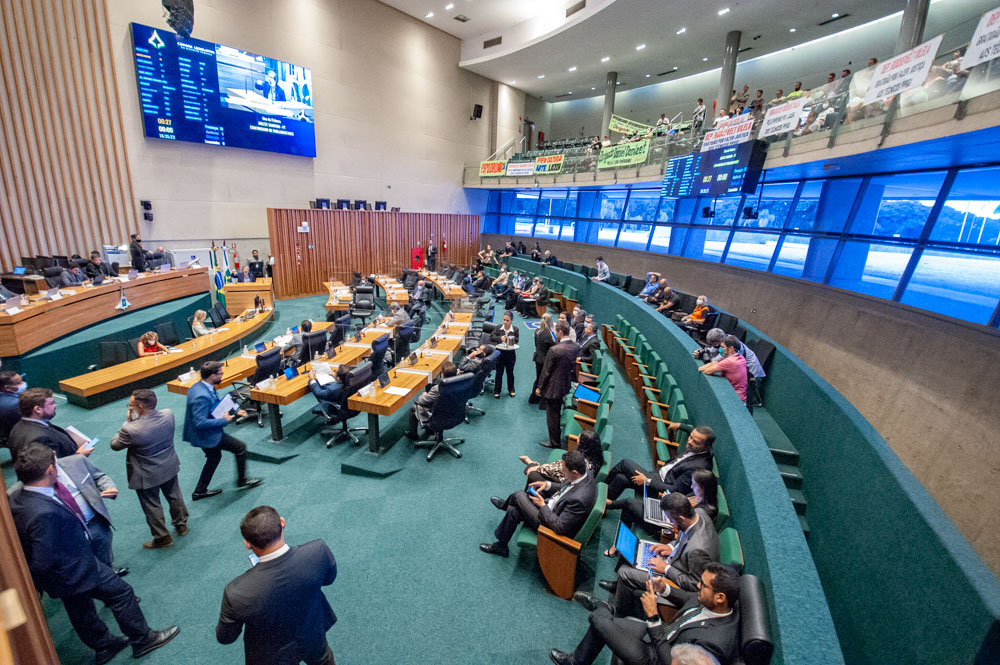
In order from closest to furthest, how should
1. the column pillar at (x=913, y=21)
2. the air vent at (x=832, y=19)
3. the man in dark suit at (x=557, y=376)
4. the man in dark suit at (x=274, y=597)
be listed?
the man in dark suit at (x=274, y=597)
the man in dark suit at (x=557, y=376)
the column pillar at (x=913, y=21)
the air vent at (x=832, y=19)

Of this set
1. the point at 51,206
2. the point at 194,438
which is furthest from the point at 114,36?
the point at 194,438

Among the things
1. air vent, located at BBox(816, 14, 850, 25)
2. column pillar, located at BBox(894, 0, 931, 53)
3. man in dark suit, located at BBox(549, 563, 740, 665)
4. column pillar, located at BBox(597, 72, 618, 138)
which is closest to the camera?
man in dark suit, located at BBox(549, 563, 740, 665)

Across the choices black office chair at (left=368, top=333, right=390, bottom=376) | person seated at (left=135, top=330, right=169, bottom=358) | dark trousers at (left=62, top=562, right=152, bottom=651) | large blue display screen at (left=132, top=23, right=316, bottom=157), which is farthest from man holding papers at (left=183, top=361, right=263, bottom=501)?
large blue display screen at (left=132, top=23, right=316, bottom=157)

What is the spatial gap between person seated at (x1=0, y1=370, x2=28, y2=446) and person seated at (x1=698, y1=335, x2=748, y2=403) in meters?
6.51

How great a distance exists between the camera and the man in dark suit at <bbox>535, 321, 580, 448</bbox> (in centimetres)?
499

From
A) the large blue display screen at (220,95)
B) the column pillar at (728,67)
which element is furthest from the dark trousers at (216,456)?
the column pillar at (728,67)

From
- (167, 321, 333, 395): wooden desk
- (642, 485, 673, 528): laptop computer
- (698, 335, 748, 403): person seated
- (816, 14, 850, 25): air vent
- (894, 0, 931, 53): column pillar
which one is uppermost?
(816, 14, 850, 25): air vent

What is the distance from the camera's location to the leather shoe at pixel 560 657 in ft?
8.87

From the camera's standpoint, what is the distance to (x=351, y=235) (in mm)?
16500

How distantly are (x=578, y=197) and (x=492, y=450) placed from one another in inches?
556

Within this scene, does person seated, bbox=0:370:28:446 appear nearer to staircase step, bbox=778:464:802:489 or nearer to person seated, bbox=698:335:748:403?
person seated, bbox=698:335:748:403

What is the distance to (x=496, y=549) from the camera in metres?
3.63

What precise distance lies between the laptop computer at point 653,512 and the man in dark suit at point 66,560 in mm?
3548

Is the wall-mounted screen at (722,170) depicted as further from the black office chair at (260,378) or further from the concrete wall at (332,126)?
the concrete wall at (332,126)
